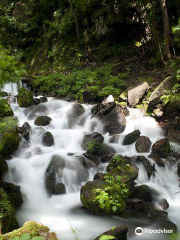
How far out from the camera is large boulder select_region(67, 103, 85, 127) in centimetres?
910

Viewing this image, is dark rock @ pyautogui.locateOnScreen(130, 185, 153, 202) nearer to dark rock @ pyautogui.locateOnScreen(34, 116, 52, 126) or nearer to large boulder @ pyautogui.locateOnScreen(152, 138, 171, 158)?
large boulder @ pyautogui.locateOnScreen(152, 138, 171, 158)

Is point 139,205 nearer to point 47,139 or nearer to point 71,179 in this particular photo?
point 71,179

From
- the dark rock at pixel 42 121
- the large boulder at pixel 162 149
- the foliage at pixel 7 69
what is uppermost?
the foliage at pixel 7 69

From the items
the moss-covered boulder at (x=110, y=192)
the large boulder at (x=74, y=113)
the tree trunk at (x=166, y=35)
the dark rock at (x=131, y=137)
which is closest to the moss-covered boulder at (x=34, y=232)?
the moss-covered boulder at (x=110, y=192)

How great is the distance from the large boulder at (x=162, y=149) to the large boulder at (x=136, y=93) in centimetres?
237

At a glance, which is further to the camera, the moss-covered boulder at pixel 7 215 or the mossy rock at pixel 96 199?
the mossy rock at pixel 96 199

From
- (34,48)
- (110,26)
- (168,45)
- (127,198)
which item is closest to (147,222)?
(127,198)

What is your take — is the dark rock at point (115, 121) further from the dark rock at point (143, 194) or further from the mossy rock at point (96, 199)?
the mossy rock at point (96, 199)

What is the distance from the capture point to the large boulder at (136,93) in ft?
29.4

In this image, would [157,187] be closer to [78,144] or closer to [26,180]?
[78,144]

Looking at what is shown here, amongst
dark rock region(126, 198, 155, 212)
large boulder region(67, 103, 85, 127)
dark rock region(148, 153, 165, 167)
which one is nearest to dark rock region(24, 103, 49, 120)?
large boulder region(67, 103, 85, 127)

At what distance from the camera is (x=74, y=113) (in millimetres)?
9414

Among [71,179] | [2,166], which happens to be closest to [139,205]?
[71,179]

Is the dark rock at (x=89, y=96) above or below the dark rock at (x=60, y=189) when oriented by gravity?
above
